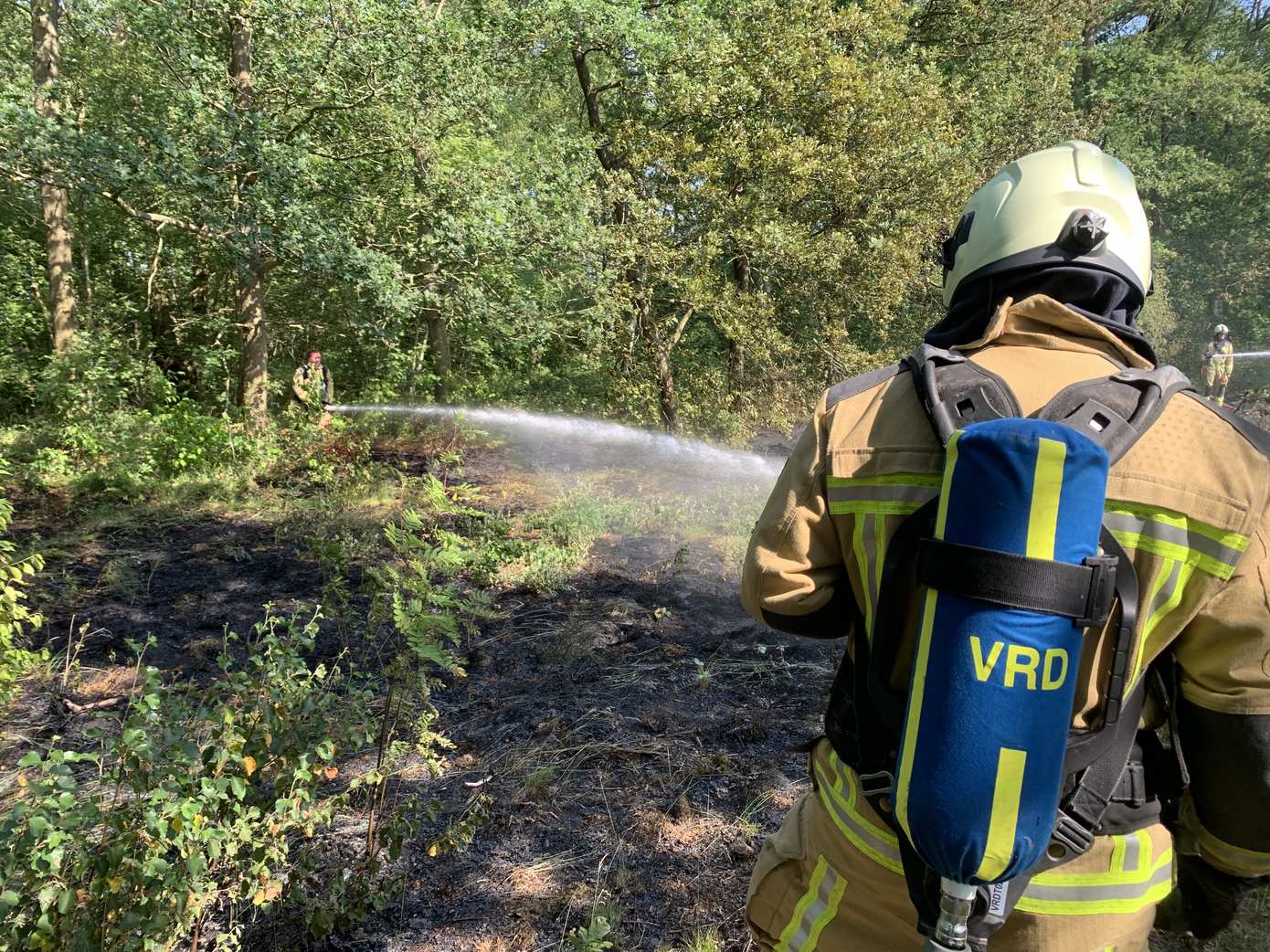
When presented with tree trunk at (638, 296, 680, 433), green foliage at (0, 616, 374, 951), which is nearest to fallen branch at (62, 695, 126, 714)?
green foliage at (0, 616, 374, 951)

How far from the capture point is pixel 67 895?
1.56 meters

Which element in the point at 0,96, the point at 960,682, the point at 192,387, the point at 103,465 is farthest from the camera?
the point at 192,387

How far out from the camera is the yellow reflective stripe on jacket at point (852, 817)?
48.3 inches

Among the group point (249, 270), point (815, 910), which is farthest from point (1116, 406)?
point (249, 270)

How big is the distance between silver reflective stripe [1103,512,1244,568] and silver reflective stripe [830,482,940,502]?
0.81ft

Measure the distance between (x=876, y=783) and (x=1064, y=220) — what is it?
1.02m

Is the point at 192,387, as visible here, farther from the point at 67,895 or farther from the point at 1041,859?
the point at 1041,859

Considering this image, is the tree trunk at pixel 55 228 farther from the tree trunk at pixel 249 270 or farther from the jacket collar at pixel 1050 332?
the jacket collar at pixel 1050 332

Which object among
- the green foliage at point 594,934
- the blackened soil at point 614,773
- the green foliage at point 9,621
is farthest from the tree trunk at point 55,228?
the green foliage at point 594,934

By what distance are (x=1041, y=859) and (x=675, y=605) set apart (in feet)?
14.2

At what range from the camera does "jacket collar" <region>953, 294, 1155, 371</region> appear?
1204 mm

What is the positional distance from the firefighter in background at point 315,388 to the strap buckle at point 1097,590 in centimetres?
1065

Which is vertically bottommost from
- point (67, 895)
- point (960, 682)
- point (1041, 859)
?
point (67, 895)

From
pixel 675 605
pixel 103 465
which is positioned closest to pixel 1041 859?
pixel 675 605
